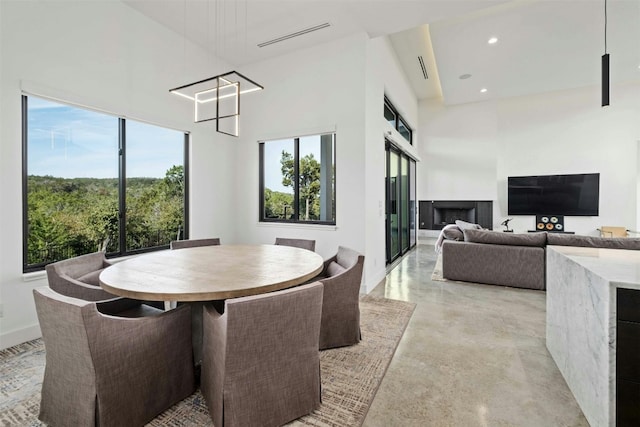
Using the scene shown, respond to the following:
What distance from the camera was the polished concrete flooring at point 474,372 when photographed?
1.68 m

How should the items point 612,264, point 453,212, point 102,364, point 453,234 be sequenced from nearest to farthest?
point 102,364 < point 612,264 < point 453,234 < point 453,212

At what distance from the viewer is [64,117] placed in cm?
299

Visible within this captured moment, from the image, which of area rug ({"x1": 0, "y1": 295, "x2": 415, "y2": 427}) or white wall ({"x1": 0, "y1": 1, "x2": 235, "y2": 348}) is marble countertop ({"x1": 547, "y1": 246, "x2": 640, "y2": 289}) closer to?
area rug ({"x1": 0, "y1": 295, "x2": 415, "y2": 427})

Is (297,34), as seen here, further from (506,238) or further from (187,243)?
(506,238)

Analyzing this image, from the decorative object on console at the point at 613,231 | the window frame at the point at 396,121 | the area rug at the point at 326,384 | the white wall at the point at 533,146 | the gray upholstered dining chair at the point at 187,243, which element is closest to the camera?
the area rug at the point at 326,384

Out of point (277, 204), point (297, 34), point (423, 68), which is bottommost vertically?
point (277, 204)

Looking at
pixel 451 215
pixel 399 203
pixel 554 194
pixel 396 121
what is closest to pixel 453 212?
pixel 451 215

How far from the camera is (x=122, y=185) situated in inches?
138

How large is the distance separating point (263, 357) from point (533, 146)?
9.16 metres

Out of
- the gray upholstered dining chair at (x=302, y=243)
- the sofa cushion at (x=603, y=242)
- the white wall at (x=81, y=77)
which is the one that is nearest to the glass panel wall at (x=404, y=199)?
the sofa cushion at (x=603, y=242)

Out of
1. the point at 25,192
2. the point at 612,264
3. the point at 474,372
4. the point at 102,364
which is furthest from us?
the point at 25,192

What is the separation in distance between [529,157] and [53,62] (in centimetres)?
974

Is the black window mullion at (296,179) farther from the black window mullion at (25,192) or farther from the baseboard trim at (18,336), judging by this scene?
the baseboard trim at (18,336)

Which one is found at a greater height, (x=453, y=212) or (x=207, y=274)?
(x=453, y=212)
